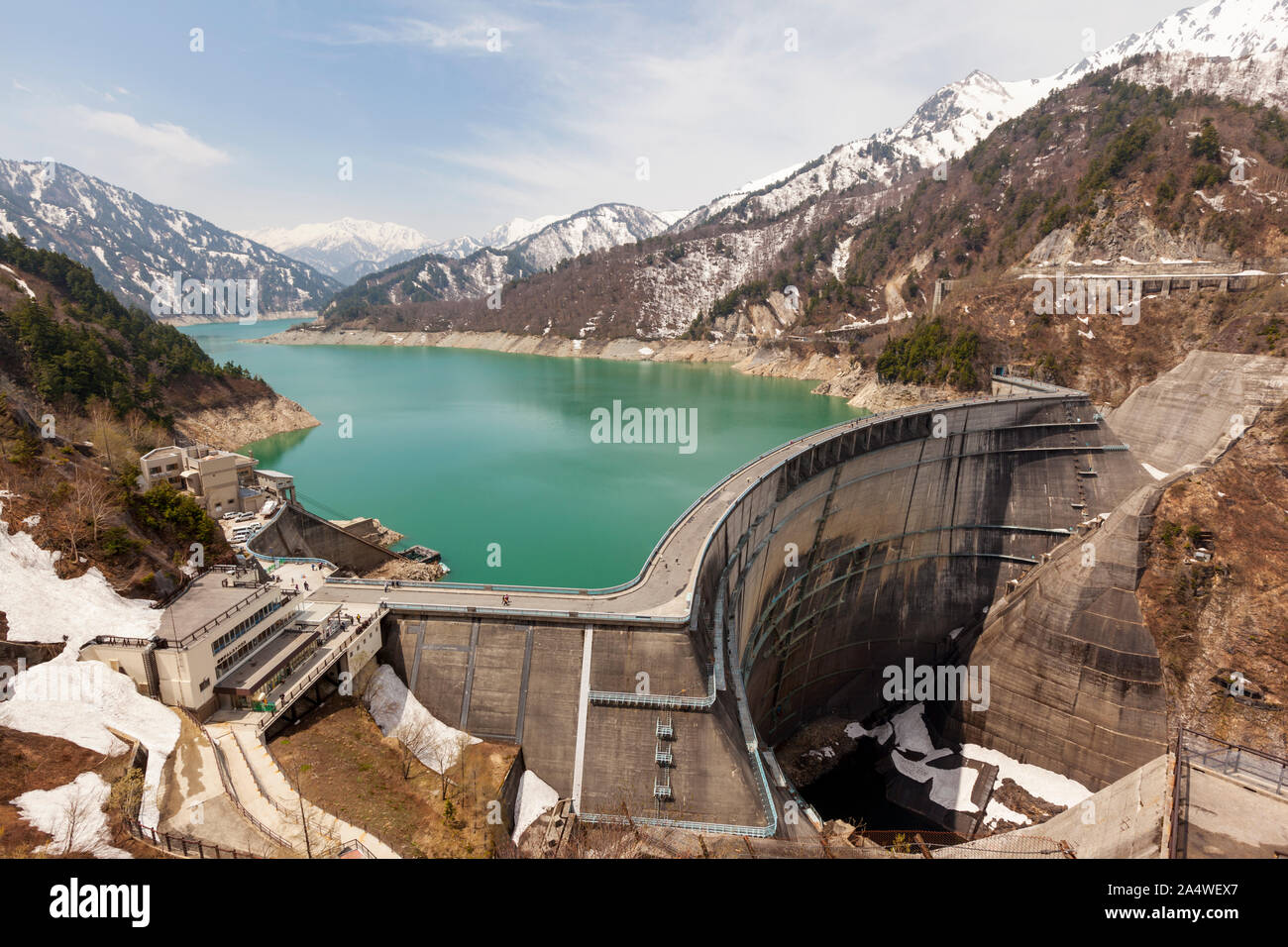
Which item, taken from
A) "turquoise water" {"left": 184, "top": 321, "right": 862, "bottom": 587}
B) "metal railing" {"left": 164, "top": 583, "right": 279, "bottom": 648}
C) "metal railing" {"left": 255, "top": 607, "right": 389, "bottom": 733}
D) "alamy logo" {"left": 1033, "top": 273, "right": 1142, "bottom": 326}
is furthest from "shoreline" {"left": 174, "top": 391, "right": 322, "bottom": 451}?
"alamy logo" {"left": 1033, "top": 273, "right": 1142, "bottom": 326}

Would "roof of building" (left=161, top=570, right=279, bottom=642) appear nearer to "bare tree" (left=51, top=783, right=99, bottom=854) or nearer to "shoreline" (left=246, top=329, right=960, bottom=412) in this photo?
"bare tree" (left=51, top=783, right=99, bottom=854)

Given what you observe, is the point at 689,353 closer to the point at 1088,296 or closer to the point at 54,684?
the point at 1088,296

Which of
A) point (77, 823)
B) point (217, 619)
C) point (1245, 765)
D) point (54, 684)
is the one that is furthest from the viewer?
point (217, 619)

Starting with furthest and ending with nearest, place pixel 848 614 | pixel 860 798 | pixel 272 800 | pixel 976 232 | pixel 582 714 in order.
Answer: pixel 976 232 → pixel 848 614 → pixel 860 798 → pixel 582 714 → pixel 272 800

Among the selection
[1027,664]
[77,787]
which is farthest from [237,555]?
[1027,664]

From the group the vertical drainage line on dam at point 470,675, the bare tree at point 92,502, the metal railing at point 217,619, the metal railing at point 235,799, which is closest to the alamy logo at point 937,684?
the vertical drainage line on dam at point 470,675
